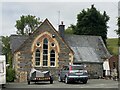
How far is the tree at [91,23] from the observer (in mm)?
68900

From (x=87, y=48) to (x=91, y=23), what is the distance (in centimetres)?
1979

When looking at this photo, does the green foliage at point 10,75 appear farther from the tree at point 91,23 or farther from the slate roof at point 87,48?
the tree at point 91,23

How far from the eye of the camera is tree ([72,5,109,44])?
2713 inches

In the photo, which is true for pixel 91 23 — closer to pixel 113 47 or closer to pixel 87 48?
pixel 87 48

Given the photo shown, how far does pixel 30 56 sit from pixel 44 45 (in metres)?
2.26

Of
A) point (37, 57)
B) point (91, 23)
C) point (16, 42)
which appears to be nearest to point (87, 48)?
point (37, 57)

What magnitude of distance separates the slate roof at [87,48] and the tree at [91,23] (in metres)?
14.3

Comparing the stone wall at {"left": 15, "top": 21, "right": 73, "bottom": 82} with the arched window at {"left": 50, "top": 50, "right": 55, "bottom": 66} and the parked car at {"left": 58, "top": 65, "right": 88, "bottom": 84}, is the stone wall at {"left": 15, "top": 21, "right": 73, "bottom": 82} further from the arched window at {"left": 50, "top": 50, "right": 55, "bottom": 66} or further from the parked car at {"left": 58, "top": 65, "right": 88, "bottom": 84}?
the parked car at {"left": 58, "top": 65, "right": 88, "bottom": 84}

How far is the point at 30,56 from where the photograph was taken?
42.9 metres

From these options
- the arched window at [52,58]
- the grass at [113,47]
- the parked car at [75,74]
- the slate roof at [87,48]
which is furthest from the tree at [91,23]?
the parked car at [75,74]

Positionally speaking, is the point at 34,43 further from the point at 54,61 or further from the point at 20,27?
the point at 20,27

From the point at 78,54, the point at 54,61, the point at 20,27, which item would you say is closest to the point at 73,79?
the point at 54,61

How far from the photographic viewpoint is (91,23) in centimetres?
7025

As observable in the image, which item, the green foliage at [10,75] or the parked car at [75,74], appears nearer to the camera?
the parked car at [75,74]
